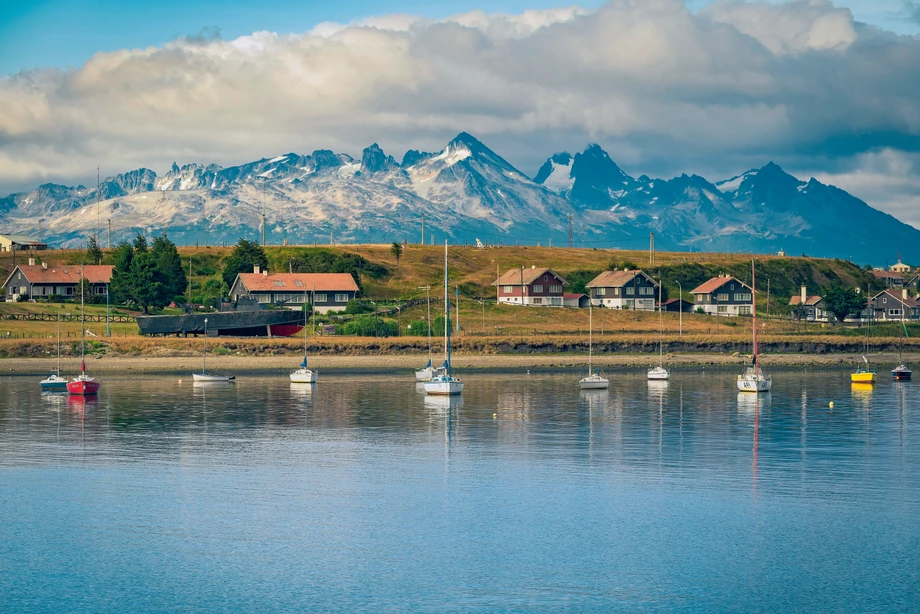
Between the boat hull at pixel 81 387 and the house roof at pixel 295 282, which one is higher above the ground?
the house roof at pixel 295 282

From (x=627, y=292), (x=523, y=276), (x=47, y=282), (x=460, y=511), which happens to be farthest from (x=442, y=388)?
(x=47, y=282)

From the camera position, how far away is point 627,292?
183m

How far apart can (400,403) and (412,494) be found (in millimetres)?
38961

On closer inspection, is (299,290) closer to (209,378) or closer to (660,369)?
(209,378)

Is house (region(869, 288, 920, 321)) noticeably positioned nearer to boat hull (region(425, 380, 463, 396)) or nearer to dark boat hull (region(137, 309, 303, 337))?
dark boat hull (region(137, 309, 303, 337))

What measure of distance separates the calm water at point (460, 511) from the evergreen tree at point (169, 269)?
260ft

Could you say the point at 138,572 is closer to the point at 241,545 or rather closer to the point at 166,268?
the point at 241,545

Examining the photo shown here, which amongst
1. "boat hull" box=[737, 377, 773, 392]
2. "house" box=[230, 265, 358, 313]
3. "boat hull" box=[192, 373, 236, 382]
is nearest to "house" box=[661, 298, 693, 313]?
"house" box=[230, 265, 358, 313]

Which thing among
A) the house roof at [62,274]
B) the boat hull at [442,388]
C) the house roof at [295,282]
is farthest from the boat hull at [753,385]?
the house roof at [62,274]

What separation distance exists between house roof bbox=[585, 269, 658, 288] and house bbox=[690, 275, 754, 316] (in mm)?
10977

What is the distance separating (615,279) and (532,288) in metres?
16.1

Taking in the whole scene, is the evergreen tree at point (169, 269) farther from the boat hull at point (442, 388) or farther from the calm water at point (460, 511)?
the calm water at point (460, 511)

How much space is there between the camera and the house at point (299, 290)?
539ft

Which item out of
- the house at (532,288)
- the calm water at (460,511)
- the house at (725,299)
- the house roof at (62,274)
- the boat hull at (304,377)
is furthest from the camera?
the house at (725,299)
